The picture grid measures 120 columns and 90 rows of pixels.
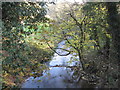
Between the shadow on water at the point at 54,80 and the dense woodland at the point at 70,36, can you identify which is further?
the shadow on water at the point at 54,80

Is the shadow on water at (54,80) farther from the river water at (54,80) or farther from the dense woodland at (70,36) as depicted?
the dense woodland at (70,36)

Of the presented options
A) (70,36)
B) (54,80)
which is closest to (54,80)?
(54,80)

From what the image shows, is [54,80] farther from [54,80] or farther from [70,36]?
[70,36]

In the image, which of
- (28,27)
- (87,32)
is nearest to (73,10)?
(87,32)

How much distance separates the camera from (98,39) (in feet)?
14.1

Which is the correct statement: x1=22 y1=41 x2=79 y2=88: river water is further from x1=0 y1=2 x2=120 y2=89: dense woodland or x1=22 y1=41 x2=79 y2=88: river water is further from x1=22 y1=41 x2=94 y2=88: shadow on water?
x1=0 y1=2 x2=120 y2=89: dense woodland

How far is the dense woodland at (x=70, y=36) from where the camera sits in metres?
2.20

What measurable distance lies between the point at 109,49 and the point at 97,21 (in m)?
1.04

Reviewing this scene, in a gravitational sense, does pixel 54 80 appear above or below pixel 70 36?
below

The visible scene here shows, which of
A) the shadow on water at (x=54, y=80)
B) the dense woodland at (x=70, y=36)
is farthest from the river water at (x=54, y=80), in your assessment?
the dense woodland at (x=70, y=36)

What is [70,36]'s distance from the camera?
4930 millimetres

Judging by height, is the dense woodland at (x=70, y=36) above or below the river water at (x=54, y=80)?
above

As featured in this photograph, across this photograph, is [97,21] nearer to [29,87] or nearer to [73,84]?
[73,84]

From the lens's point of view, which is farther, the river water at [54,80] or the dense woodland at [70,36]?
the river water at [54,80]
